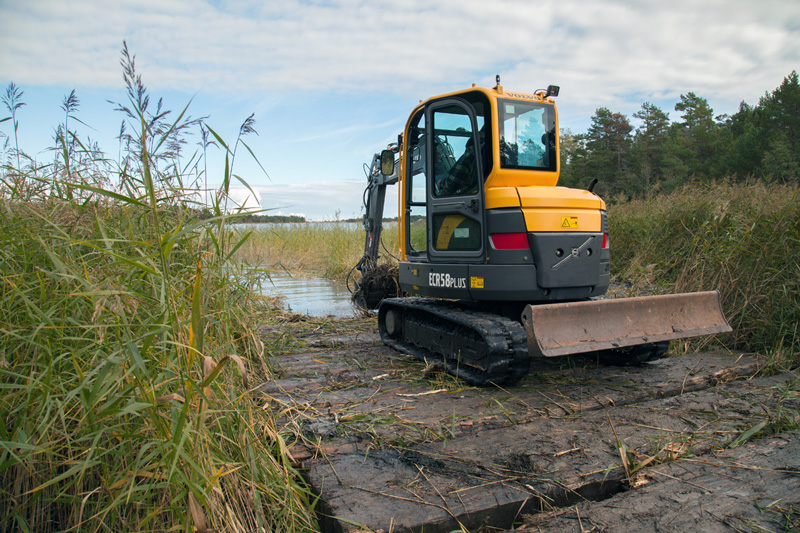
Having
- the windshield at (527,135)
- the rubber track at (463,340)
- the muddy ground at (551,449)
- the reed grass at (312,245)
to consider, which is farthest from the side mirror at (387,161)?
the reed grass at (312,245)

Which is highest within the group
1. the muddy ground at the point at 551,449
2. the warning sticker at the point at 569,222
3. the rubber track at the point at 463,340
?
the warning sticker at the point at 569,222

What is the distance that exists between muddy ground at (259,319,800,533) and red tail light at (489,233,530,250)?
3.80 feet

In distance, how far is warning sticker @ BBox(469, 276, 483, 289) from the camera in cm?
461

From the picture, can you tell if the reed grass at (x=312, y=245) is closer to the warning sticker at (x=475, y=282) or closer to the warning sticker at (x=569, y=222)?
the warning sticker at (x=475, y=282)

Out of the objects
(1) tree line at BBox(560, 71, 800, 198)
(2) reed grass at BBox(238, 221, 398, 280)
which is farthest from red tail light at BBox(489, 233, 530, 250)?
(1) tree line at BBox(560, 71, 800, 198)

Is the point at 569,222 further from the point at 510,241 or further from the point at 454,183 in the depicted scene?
the point at 454,183

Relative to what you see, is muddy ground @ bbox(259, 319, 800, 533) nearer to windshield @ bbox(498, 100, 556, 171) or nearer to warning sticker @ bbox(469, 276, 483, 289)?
warning sticker @ bbox(469, 276, 483, 289)

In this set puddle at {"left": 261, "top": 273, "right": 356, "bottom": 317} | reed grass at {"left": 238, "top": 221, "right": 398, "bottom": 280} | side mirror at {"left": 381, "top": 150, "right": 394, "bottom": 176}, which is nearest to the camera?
side mirror at {"left": 381, "top": 150, "right": 394, "bottom": 176}

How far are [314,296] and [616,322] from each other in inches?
274

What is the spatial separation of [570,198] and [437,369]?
188 cm

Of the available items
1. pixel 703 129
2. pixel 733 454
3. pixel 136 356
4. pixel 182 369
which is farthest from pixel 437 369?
pixel 703 129

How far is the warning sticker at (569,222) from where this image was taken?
452 centimetres

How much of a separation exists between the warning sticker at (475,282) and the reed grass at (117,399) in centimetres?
244

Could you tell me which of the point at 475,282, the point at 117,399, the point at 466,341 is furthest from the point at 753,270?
the point at 117,399
